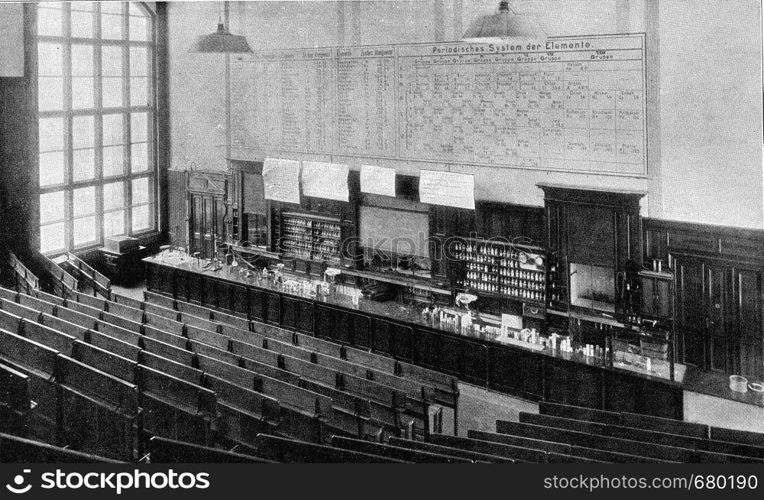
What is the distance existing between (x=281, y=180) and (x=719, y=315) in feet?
→ 20.3

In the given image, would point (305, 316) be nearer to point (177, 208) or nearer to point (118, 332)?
point (118, 332)

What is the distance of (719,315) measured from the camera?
6.93 metres

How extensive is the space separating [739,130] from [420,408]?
4049 mm

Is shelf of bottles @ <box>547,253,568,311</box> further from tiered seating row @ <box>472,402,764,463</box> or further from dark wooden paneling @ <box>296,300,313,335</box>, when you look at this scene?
dark wooden paneling @ <box>296,300,313,335</box>

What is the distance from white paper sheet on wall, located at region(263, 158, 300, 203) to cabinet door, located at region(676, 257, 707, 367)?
17.7ft

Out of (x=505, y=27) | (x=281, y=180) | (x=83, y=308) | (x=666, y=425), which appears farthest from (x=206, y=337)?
(x=666, y=425)

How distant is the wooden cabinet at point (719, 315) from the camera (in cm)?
675

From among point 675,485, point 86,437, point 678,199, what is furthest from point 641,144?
point 86,437

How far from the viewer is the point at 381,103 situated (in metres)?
9.27

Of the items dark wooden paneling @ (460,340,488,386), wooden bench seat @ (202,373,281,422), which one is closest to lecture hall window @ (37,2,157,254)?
wooden bench seat @ (202,373,281,422)

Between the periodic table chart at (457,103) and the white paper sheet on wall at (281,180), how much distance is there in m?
0.20

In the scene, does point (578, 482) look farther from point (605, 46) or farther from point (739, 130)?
point (605, 46)

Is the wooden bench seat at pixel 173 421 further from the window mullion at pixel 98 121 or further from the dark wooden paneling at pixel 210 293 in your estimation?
the window mullion at pixel 98 121

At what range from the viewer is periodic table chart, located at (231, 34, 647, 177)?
294 inches
